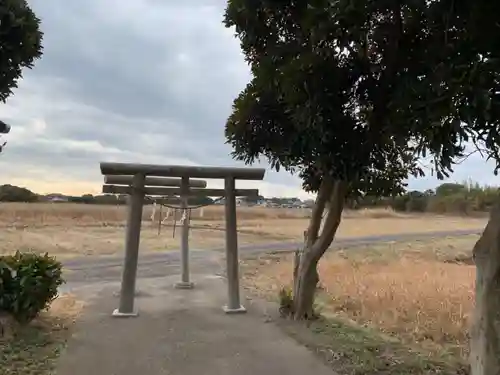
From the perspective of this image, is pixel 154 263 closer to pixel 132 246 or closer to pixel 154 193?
pixel 154 193

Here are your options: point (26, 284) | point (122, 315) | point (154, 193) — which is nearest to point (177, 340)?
point (122, 315)

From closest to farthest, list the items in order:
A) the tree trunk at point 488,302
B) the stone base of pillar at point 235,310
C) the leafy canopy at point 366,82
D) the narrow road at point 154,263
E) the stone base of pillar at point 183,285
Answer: the leafy canopy at point 366,82 < the tree trunk at point 488,302 < the stone base of pillar at point 235,310 < the stone base of pillar at point 183,285 < the narrow road at point 154,263

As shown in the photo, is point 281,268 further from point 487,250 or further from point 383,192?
point 487,250

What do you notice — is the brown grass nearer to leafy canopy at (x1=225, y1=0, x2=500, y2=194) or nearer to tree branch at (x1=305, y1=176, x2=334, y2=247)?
tree branch at (x1=305, y1=176, x2=334, y2=247)

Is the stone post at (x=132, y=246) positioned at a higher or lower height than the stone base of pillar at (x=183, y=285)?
higher

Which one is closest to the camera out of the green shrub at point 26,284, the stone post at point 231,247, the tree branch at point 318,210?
the green shrub at point 26,284

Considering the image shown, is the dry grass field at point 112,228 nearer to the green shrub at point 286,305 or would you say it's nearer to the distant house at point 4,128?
the green shrub at point 286,305

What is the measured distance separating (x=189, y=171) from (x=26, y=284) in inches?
120

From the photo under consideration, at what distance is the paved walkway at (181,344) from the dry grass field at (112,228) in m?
6.73

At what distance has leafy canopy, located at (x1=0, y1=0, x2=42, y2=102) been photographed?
4371 millimetres

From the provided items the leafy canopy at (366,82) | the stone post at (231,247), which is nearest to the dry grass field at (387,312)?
the stone post at (231,247)

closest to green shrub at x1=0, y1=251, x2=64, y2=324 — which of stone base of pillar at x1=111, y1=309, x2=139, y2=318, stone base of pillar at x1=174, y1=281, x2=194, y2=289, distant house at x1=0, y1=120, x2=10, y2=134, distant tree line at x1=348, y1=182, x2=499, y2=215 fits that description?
stone base of pillar at x1=111, y1=309, x2=139, y2=318

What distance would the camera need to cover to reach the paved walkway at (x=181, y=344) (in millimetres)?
5863

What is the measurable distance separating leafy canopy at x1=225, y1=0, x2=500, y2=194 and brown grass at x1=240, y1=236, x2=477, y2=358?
2.42 meters
